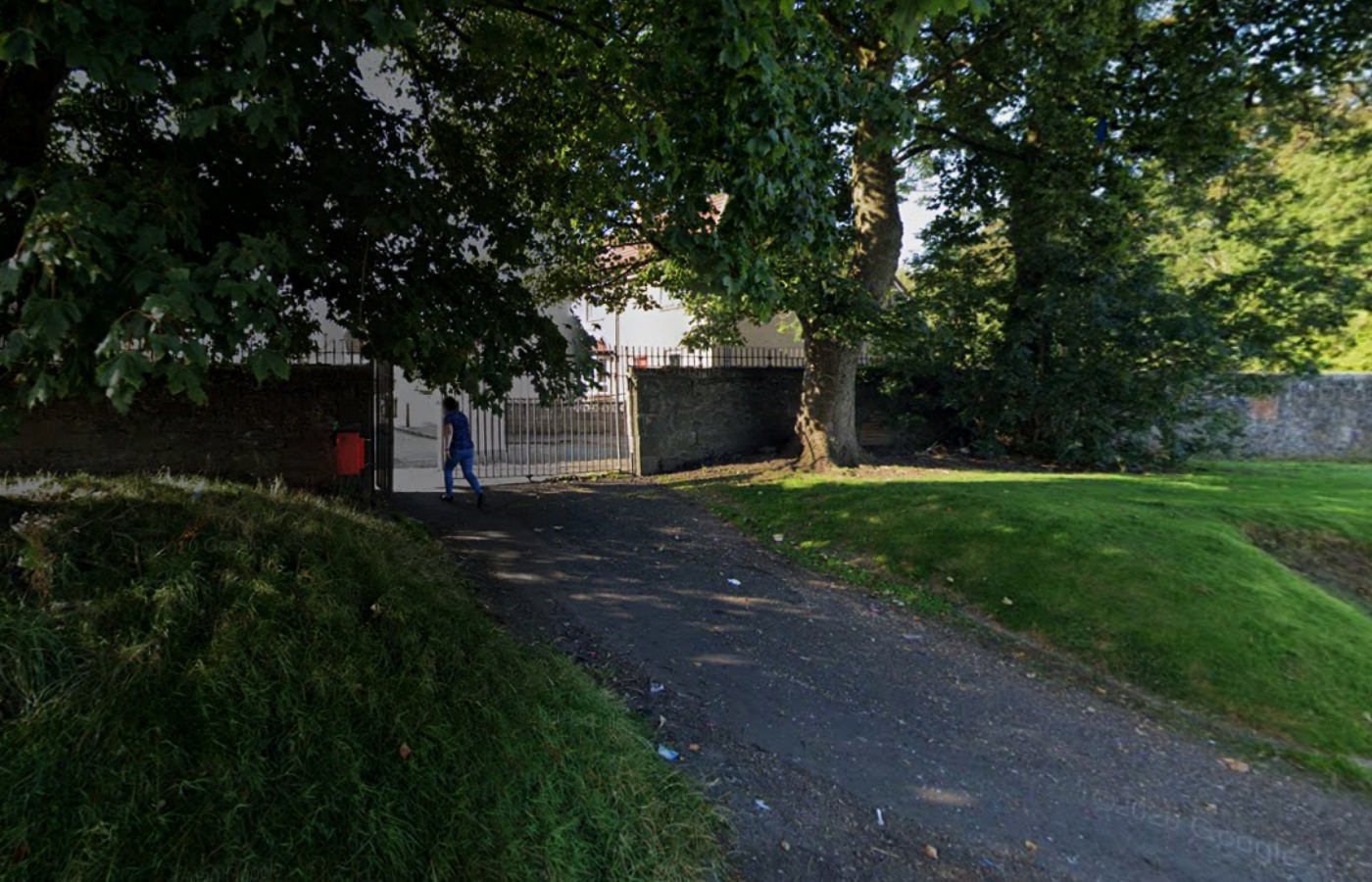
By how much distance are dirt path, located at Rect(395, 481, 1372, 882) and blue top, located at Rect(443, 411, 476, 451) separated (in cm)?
335

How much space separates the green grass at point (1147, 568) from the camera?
5.45 meters

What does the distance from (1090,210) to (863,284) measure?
3263 millimetres

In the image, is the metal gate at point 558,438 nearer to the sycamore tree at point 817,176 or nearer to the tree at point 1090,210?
the sycamore tree at point 817,176

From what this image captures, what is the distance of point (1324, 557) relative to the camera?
820 cm

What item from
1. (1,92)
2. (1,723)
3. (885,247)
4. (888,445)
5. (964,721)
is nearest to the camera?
(1,723)

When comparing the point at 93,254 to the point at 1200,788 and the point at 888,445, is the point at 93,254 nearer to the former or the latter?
the point at 1200,788

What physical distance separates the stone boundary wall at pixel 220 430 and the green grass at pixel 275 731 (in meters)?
4.88

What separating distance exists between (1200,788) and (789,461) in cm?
829

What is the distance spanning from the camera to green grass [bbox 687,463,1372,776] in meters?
5.45

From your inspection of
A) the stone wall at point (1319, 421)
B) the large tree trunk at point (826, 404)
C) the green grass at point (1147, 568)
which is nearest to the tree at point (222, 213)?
the green grass at point (1147, 568)

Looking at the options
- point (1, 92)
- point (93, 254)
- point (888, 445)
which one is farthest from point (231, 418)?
point (888, 445)

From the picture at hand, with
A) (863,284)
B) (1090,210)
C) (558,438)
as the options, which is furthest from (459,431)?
(1090,210)

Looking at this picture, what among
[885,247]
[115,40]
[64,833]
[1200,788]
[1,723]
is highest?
[885,247]

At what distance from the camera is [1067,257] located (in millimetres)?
12867
